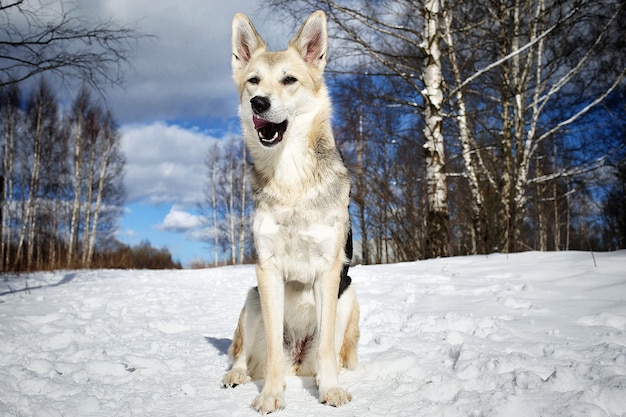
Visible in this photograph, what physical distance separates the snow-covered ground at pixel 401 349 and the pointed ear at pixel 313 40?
7.11 feet

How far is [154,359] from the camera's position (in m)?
2.81

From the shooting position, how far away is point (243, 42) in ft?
9.89

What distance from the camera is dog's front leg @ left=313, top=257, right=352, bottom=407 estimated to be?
2049 millimetres

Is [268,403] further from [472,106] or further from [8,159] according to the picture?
[8,159]

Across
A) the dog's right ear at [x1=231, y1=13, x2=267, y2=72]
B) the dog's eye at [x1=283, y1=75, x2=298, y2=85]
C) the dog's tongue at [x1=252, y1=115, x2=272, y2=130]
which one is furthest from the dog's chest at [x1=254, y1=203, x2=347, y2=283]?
the dog's right ear at [x1=231, y1=13, x2=267, y2=72]

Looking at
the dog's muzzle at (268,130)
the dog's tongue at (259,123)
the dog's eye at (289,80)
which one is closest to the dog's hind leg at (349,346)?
the dog's muzzle at (268,130)

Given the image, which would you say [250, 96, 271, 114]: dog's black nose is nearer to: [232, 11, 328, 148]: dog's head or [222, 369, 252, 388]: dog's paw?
[232, 11, 328, 148]: dog's head

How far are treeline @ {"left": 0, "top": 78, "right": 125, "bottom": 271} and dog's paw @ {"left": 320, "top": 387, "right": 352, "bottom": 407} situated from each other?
1793 centimetres

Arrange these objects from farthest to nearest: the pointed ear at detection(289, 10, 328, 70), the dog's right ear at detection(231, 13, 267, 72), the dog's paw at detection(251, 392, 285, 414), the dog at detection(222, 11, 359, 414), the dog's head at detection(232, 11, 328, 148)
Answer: the dog's right ear at detection(231, 13, 267, 72) → the pointed ear at detection(289, 10, 328, 70) → the dog's head at detection(232, 11, 328, 148) → the dog at detection(222, 11, 359, 414) → the dog's paw at detection(251, 392, 285, 414)

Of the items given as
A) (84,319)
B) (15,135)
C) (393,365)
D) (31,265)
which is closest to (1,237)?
(15,135)

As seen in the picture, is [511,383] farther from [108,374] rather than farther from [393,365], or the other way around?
[108,374]

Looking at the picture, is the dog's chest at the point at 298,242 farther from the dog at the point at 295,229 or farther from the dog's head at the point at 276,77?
the dog's head at the point at 276,77

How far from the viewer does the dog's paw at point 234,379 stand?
2389 millimetres

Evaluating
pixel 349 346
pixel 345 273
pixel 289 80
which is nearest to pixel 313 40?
pixel 289 80
